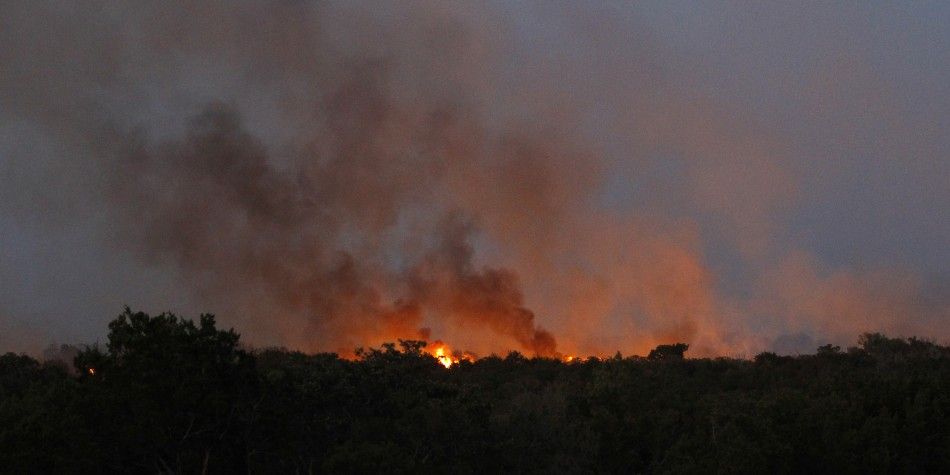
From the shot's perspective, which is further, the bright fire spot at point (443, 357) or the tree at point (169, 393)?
the bright fire spot at point (443, 357)

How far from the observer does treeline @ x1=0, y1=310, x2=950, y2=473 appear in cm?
3316

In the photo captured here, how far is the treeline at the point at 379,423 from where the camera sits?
33.2 m

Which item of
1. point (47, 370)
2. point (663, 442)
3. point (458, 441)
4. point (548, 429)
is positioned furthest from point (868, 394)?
point (47, 370)

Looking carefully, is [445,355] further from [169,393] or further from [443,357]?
[169,393]

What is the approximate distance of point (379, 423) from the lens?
38750mm

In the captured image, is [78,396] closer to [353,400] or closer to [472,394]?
[353,400]

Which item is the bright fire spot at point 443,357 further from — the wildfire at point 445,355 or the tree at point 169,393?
the tree at point 169,393

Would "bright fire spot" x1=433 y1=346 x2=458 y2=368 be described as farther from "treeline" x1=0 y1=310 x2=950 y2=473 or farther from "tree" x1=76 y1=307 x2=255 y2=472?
"tree" x1=76 y1=307 x2=255 y2=472

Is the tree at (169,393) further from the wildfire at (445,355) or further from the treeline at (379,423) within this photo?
the wildfire at (445,355)

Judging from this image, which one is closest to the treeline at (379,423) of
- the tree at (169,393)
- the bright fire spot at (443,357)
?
the tree at (169,393)

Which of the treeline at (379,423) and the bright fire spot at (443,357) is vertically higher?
the bright fire spot at (443,357)

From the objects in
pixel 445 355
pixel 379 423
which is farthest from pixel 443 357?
pixel 379 423

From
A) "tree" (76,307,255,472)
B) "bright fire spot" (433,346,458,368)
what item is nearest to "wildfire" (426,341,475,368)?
"bright fire spot" (433,346,458,368)

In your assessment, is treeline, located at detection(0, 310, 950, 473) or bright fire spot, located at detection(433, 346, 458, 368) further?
bright fire spot, located at detection(433, 346, 458, 368)
